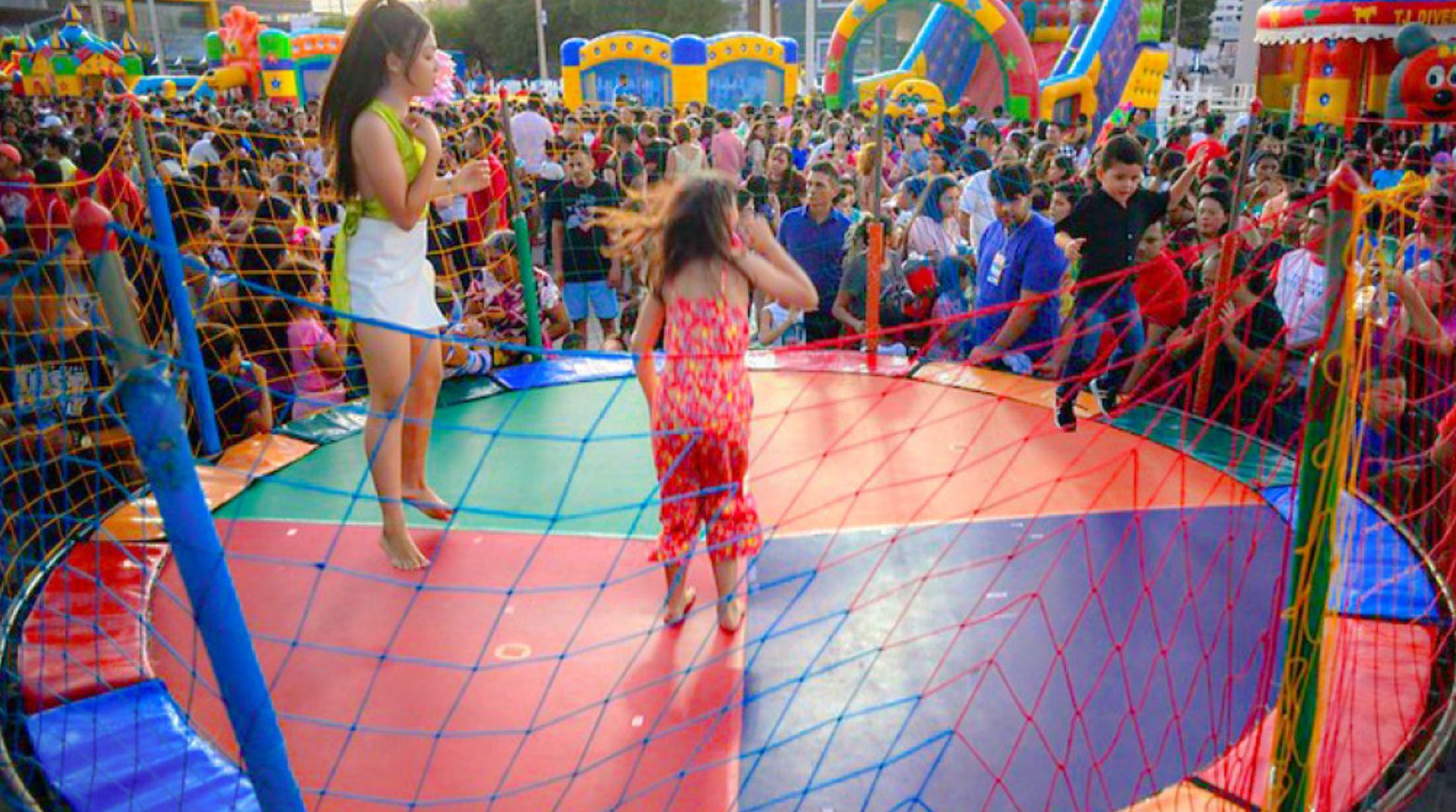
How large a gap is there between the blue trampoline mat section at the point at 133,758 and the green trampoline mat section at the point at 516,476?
98 cm

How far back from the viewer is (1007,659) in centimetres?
327

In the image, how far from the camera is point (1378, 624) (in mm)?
3389

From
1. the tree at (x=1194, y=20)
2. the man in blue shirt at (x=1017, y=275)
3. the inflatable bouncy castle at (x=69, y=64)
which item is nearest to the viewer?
the man in blue shirt at (x=1017, y=275)

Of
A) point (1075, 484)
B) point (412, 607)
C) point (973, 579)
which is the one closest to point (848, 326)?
point (1075, 484)

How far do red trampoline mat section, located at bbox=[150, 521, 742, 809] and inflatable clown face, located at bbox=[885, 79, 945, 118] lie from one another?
15.2 meters

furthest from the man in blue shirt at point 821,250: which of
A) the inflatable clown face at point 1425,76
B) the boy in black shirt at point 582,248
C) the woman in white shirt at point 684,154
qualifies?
the inflatable clown face at point 1425,76

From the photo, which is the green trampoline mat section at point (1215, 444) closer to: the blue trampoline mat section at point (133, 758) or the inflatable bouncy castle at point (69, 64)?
the blue trampoline mat section at point (133, 758)

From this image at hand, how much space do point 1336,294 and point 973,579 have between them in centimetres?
188

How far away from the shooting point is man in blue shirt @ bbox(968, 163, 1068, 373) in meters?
5.42

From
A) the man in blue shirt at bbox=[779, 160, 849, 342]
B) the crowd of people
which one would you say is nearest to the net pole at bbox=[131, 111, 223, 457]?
the crowd of people

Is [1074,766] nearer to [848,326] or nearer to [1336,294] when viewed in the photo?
[1336,294]

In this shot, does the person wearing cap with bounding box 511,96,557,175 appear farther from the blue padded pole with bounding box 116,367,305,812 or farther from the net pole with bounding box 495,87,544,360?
the blue padded pole with bounding box 116,367,305,812

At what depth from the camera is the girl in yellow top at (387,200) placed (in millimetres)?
3391

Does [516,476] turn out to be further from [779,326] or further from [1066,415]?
[779,326]
